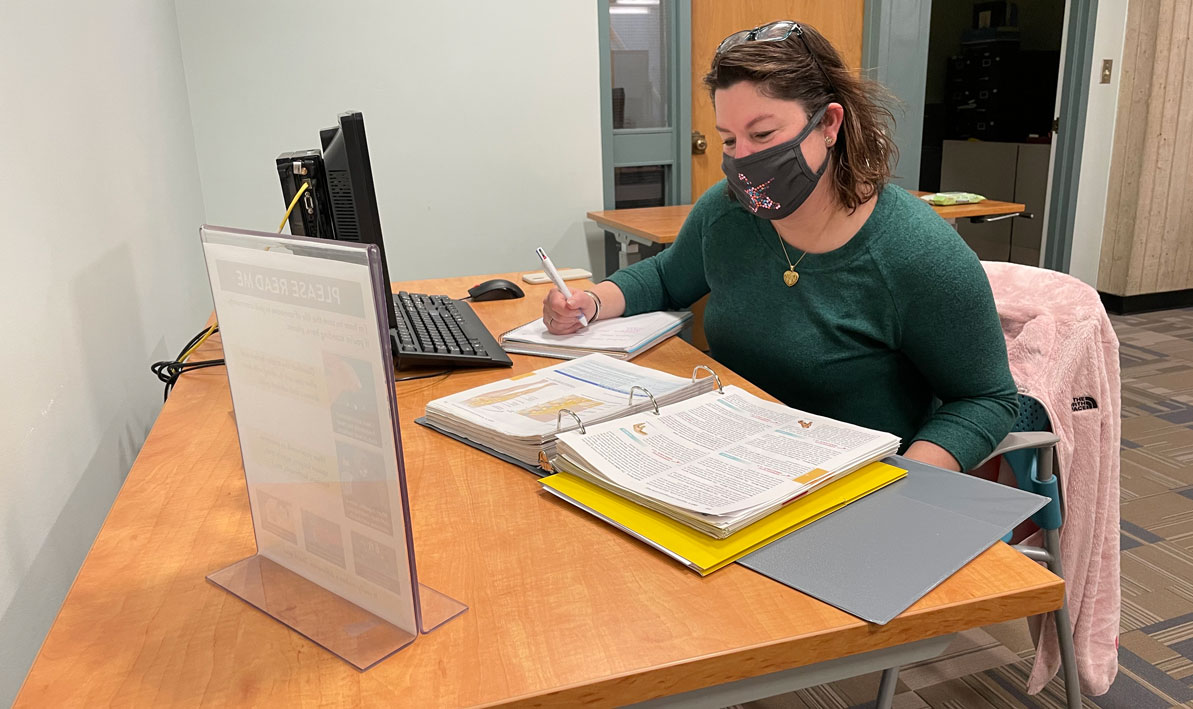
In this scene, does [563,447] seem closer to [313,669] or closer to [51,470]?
[313,669]

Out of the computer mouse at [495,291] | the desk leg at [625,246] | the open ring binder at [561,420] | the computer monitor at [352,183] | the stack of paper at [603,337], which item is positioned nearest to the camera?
the open ring binder at [561,420]

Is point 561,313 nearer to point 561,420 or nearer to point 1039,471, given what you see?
point 561,420

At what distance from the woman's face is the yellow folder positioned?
0.57 meters

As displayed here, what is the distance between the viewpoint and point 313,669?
61 cm

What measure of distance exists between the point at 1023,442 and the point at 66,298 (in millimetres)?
1278

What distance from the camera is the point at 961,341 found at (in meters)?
1.16

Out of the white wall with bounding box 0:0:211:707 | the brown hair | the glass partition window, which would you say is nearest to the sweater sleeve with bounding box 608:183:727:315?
the brown hair

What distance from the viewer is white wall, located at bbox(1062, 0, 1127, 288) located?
3955 mm

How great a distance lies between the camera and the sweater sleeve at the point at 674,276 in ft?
5.11

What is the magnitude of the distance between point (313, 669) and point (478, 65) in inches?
104

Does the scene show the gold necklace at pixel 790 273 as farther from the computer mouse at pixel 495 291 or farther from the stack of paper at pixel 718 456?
the computer mouse at pixel 495 291

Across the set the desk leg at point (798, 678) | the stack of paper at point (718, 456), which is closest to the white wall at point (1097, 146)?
the stack of paper at point (718, 456)

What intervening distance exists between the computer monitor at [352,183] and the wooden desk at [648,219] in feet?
4.92

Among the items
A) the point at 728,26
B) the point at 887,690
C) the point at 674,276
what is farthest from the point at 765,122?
the point at 728,26
